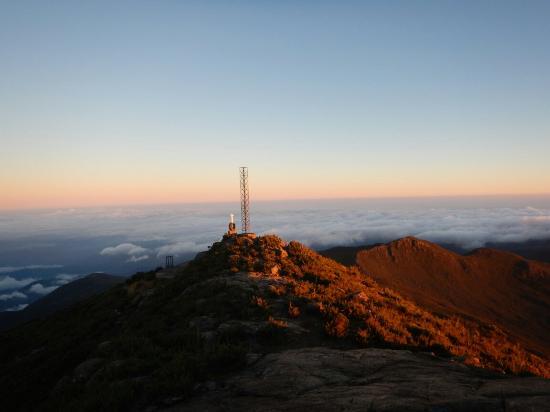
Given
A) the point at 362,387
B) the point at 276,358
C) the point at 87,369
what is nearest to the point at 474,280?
the point at 276,358

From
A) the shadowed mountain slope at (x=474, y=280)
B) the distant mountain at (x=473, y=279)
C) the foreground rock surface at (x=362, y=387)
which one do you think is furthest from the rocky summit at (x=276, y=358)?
the distant mountain at (x=473, y=279)

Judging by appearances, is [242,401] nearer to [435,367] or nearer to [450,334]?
[435,367]

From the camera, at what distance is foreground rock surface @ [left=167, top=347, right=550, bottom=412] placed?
5766 mm

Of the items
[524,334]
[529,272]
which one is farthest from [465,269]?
[524,334]

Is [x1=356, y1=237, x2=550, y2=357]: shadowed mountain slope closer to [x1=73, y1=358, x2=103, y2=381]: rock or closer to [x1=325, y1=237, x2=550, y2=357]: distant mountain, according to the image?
[x1=325, y1=237, x2=550, y2=357]: distant mountain

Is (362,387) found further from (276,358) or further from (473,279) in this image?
(473,279)

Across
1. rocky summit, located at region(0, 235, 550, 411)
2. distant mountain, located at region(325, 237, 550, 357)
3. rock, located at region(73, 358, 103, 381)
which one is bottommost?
distant mountain, located at region(325, 237, 550, 357)

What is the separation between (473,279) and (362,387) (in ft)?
482

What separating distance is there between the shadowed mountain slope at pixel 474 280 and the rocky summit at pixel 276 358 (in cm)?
9320

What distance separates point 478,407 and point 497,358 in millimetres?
10034

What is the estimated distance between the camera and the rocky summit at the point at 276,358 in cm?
677

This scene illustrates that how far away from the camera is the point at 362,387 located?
7062 millimetres

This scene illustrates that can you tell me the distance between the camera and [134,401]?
7.70m

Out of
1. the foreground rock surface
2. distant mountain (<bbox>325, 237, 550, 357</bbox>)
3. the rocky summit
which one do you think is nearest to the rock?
the rocky summit
